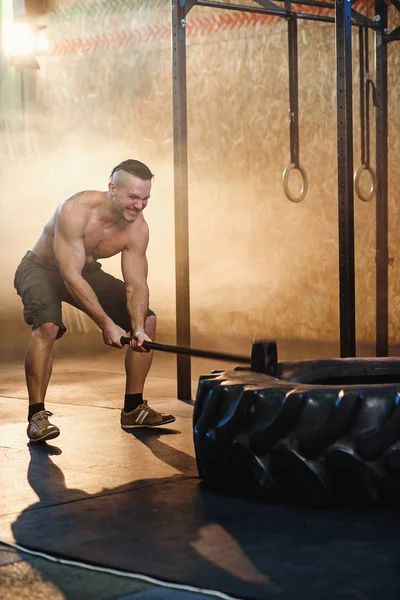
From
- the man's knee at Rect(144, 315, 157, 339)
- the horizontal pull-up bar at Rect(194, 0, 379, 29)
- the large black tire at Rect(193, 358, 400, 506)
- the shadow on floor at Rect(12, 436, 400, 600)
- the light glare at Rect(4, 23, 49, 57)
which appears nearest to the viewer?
the shadow on floor at Rect(12, 436, 400, 600)

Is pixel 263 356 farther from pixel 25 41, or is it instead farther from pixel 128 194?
pixel 25 41

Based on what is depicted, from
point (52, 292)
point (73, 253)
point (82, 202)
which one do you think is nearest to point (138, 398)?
point (52, 292)

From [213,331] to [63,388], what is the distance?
2.73 meters

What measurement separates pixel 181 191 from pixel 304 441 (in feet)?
8.05

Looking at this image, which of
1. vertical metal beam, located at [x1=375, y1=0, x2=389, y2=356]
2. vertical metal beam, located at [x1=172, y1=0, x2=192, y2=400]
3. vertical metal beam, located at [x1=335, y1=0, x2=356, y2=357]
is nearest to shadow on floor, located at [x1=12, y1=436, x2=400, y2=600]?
vertical metal beam, located at [x1=335, y1=0, x2=356, y2=357]

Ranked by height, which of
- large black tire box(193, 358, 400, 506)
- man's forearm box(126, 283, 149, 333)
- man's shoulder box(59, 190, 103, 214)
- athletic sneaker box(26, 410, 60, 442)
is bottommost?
athletic sneaker box(26, 410, 60, 442)

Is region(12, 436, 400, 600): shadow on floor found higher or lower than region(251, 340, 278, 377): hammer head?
lower

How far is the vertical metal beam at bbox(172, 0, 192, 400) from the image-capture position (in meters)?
4.81

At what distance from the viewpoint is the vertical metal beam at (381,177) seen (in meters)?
5.48

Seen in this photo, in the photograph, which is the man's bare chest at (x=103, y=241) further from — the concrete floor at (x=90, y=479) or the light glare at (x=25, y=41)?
the light glare at (x=25, y=41)

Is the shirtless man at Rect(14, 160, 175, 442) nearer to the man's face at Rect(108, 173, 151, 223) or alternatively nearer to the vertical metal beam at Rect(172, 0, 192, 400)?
the man's face at Rect(108, 173, 151, 223)

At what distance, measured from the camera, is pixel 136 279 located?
158 inches

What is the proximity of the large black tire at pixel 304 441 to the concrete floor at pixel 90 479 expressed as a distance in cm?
13

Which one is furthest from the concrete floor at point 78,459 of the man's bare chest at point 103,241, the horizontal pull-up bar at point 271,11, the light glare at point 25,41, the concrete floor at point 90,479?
the light glare at point 25,41
